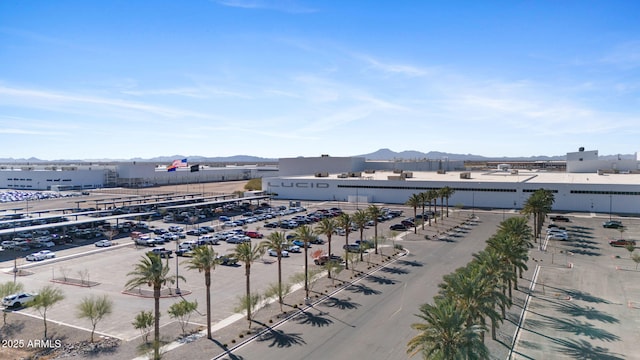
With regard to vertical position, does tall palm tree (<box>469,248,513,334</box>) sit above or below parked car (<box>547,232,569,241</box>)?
above

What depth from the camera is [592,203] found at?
3258 inches

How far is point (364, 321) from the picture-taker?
31.6 m

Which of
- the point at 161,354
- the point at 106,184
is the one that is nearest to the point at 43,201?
the point at 106,184

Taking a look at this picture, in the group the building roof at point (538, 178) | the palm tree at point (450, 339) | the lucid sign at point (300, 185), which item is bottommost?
the palm tree at point (450, 339)

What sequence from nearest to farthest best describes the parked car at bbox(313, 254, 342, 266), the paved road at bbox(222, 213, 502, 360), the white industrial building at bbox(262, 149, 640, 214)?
the paved road at bbox(222, 213, 502, 360) → the parked car at bbox(313, 254, 342, 266) → the white industrial building at bbox(262, 149, 640, 214)

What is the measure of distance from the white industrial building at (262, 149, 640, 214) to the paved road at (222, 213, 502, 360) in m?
47.1

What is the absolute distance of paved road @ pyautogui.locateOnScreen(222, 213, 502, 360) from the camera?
88.0ft

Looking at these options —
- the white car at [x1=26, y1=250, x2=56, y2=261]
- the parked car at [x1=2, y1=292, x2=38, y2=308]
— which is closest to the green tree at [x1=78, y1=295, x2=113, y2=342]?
the parked car at [x1=2, y1=292, x2=38, y2=308]

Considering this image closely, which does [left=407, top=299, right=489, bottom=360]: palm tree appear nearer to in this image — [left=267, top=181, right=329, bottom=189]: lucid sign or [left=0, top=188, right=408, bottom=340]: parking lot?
[left=0, top=188, right=408, bottom=340]: parking lot

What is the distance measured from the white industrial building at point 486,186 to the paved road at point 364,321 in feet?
155

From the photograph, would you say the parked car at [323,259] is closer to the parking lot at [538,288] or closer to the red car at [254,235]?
the parking lot at [538,288]

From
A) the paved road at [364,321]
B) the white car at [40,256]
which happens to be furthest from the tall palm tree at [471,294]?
the white car at [40,256]

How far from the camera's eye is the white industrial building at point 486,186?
82.0 metres

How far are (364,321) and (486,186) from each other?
68662 mm
